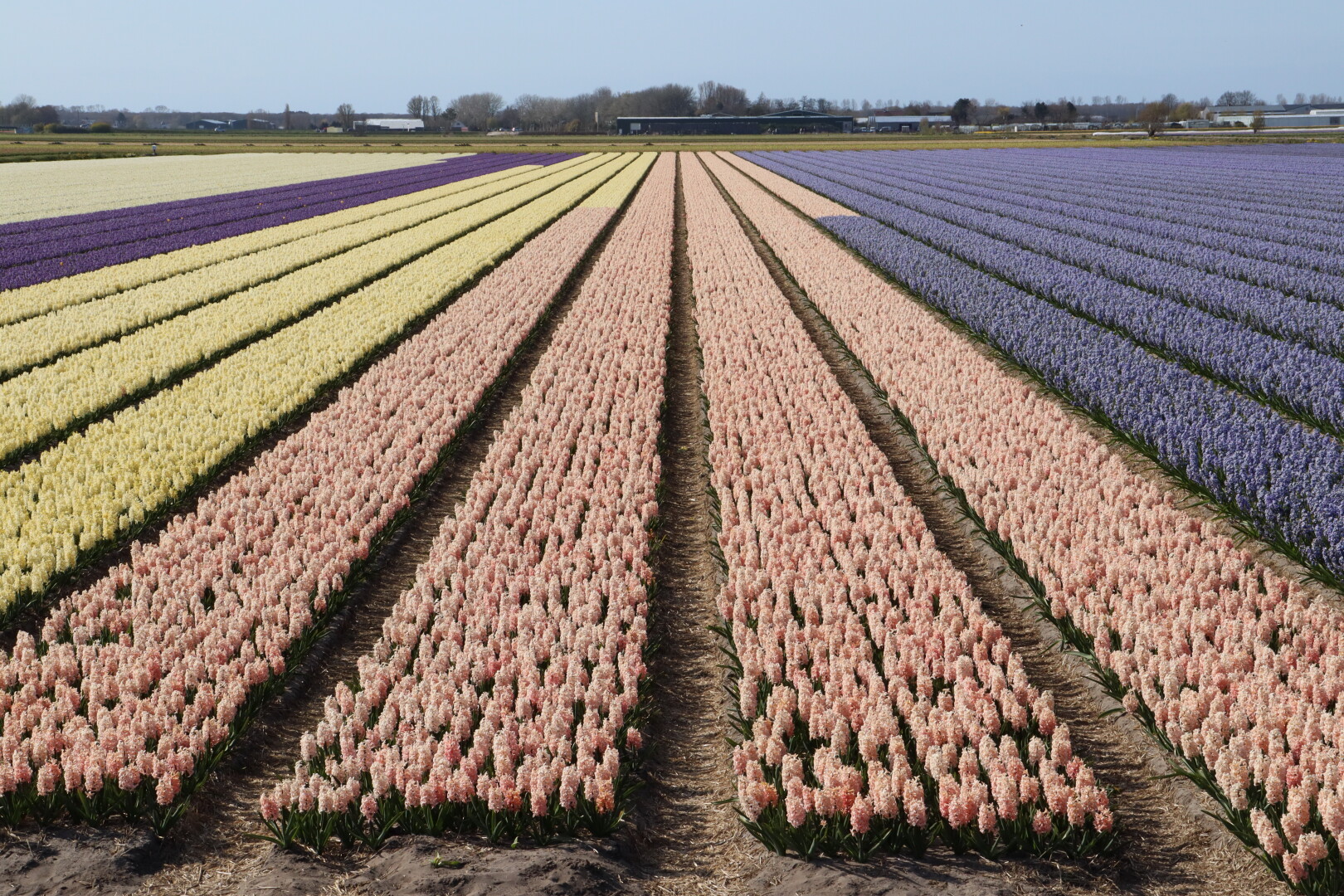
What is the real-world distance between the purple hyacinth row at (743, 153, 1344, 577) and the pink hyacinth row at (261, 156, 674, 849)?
15.1 feet

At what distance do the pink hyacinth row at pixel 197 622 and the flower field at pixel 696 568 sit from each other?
0.03m

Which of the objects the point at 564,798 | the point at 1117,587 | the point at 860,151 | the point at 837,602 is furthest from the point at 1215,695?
the point at 860,151

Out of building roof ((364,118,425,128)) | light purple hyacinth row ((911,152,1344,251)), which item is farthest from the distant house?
light purple hyacinth row ((911,152,1344,251))

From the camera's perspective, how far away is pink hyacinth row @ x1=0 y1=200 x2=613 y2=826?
499cm

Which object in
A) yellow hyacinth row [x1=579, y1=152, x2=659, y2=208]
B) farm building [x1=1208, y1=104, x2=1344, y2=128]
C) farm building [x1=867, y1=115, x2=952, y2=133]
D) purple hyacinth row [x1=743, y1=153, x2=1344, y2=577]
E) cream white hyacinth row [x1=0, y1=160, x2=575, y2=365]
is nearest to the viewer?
purple hyacinth row [x1=743, y1=153, x2=1344, y2=577]

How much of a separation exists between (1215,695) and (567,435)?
6.46 m

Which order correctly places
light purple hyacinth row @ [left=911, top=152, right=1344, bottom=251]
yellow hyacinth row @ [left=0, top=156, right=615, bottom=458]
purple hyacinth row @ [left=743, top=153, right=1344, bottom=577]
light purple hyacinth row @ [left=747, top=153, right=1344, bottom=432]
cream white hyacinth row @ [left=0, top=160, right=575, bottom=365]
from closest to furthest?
purple hyacinth row @ [left=743, top=153, right=1344, bottom=577] < light purple hyacinth row @ [left=747, top=153, right=1344, bottom=432] < yellow hyacinth row @ [left=0, top=156, right=615, bottom=458] < cream white hyacinth row @ [left=0, top=160, right=575, bottom=365] < light purple hyacinth row @ [left=911, top=152, right=1344, bottom=251]

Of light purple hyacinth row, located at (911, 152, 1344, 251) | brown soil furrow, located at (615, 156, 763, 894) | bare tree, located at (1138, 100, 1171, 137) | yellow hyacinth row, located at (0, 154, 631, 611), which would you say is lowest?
brown soil furrow, located at (615, 156, 763, 894)

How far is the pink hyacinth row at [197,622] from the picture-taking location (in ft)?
16.4

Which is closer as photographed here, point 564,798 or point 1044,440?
point 564,798

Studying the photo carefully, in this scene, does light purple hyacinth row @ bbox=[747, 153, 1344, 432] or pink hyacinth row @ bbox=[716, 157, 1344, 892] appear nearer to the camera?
pink hyacinth row @ bbox=[716, 157, 1344, 892]

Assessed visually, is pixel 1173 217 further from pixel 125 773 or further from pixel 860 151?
pixel 860 151

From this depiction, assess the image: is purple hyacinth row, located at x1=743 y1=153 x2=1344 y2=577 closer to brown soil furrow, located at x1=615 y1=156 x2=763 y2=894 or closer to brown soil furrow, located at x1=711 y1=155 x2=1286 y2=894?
brown soil furrow, located at x1=711 y1=155 x2=1286 y2=894

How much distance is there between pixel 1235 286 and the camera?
16.9 m
